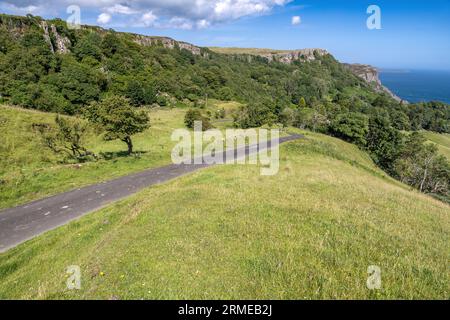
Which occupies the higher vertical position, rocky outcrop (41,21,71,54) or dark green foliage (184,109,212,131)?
rocky outcrop (41,21,71,54)

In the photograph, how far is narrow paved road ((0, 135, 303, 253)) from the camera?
669 inches

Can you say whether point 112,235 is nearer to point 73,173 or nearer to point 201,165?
point 73,173

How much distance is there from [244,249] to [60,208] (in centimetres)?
1637

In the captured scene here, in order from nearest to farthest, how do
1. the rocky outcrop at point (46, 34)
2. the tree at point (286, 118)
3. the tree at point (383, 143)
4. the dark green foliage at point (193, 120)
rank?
the dark green foliage at point (193, 120) → the tree at point (383, 143) → the tree at point (286, 118) → the rocky outcrop at point (46, 34)

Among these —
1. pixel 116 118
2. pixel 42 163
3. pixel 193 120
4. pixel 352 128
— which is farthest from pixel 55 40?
pixel 352 128

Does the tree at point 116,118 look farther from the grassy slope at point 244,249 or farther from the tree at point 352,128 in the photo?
the tree at point 352,128

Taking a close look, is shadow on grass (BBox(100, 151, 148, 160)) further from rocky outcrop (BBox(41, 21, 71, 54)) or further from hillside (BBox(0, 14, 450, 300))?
rocky outcrop (BBox(41, 21, 71, 54))

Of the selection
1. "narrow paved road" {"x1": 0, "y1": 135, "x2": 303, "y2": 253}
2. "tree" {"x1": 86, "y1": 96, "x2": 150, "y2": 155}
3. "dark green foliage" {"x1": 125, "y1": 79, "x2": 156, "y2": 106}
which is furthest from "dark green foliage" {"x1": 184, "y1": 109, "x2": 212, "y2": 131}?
"narrow paved road" {"x1": 0, "y1": 135, "x2": 303, "y2": 253}

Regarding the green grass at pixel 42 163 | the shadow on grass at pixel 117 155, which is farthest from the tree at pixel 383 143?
the shadow on grass at pixel 117 155

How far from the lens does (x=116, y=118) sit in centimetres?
3231

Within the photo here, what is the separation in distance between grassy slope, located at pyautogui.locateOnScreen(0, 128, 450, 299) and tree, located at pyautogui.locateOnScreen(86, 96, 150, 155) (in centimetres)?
1635

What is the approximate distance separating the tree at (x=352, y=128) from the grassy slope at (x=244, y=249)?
2882 inches

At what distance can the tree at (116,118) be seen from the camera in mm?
32438
